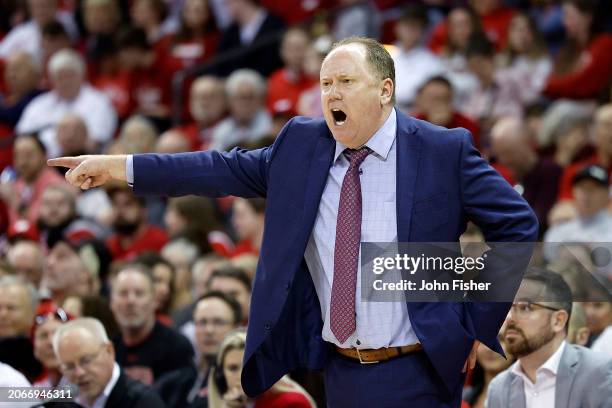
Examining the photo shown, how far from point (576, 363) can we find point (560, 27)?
546cm

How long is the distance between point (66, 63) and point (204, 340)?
16.4 ft

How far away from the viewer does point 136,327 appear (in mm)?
6594

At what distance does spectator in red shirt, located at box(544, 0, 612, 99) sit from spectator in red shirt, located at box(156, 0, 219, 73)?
3.70 meters

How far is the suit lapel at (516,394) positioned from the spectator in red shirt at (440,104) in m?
3.88

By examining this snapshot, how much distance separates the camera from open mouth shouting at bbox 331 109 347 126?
12.2 feet

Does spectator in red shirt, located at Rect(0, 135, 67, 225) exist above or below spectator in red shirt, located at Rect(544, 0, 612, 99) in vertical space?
below

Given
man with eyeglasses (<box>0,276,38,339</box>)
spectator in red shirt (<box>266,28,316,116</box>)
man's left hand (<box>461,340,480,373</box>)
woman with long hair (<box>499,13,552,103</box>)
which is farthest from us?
spectator in red shirt (<box>266,28,316,116</box>)

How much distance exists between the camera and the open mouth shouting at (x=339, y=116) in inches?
146

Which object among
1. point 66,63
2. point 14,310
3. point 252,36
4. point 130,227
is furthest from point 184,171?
A: point 252,36

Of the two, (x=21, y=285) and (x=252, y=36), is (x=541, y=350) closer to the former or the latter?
(x=21, y=285)

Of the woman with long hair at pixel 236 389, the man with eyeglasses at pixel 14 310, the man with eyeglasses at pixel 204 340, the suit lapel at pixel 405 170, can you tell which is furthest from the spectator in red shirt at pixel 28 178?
the suit lapel at pixel 405 170

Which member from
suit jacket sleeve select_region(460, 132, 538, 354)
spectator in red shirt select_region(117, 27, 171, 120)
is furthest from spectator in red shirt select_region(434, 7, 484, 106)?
suit jacket sleeve select_region(460, 132, 538, 354)

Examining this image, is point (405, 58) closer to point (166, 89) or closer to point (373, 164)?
point (166, 89)

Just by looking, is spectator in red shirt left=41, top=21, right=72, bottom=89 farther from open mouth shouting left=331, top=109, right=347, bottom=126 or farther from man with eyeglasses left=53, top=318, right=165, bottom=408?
open mouth shouting left=331, top=109, right=347, bottom=126
